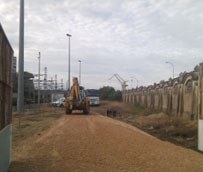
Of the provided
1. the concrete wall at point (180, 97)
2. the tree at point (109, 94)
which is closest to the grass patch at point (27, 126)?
the concrete wall at point (180, 97)

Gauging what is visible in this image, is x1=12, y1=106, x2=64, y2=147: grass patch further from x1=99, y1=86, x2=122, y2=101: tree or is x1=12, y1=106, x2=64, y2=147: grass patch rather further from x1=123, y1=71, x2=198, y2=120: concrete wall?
x1=99, y1=86, x2=122, y2=101: tree

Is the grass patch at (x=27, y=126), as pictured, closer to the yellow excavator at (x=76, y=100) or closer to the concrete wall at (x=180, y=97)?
the yellow excavator at (x=76, y=100)

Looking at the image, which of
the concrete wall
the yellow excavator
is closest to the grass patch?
the yellow excavator

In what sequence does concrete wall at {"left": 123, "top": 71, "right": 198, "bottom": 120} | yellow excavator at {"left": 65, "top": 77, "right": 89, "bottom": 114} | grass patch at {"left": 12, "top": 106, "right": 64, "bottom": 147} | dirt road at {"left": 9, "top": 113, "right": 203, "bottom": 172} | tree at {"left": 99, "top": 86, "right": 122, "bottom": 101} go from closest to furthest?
dirt road at {"left": 9, "top": 113, "right": 203, "bottom": 172}, grass patch at {"left": 12, "top": 106, "right": 64, "bottom": 147}, concrete wall at {"left": 123, "top": 71, "right": 198, "bottom": 120}, yellow excavator at {"left": 65, "top": 77, "right": 89, "bottom": 114}, tree at {"left": 99, "top": 86, "right": 122, "bottom": 101}

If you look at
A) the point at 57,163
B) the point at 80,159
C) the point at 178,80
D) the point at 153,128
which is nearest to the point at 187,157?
the point at 80,159

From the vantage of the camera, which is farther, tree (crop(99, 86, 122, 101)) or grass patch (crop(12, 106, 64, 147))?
tree (crop(99, 86, 122, 101))

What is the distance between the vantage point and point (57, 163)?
8211mm

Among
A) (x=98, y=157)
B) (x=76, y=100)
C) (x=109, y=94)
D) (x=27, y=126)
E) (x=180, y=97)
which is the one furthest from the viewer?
(x=109, y=94)

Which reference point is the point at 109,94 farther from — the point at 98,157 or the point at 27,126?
the point at 98,157

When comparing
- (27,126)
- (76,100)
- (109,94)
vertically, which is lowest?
(27,126)

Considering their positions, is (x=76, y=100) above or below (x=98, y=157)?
above

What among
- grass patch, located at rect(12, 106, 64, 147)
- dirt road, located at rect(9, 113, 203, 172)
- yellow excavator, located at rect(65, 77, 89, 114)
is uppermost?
yellow excavator, located at rect(65, 77, 89, 114)

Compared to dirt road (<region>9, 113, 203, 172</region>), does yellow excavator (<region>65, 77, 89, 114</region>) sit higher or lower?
higher

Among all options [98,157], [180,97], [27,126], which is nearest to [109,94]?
[180,97]
